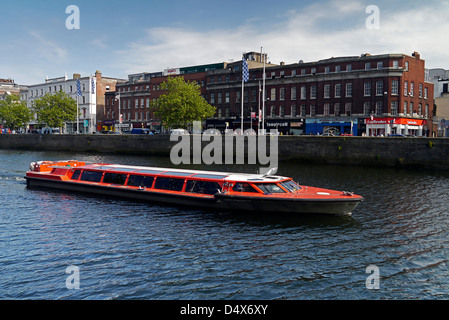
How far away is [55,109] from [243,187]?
268 feet

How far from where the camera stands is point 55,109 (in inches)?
3681

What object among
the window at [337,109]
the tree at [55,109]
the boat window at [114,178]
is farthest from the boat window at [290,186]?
the tree at [55,109]

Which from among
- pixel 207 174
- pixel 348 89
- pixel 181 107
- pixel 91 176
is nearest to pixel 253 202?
pixel 207 174

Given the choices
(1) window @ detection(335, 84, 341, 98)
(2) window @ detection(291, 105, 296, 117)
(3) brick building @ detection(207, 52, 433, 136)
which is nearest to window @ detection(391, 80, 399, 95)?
(3) brick building @ detection(207, 52, 433, 136)

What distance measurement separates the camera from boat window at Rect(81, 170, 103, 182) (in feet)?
101

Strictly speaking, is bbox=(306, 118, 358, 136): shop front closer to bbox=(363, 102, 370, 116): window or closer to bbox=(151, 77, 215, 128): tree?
bbox=(363, 102, 370, 116): window

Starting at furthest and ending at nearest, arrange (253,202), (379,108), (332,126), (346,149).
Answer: (332,126), (379,108), (346,149), (253,202)

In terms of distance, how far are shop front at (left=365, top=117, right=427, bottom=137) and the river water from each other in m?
42.9

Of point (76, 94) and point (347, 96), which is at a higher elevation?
point (76, 94)

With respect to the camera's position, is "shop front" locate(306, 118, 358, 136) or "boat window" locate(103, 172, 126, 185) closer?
"boat window" locate(103, 172, 126, 185)

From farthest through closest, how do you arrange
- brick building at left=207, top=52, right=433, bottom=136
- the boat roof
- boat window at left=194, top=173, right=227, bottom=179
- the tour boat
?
brick building at left=207, top=52, right=433, bottom=136 → boat window at left=194, top=173, right=227, bottom=179 → the boat roof → the tour boat
